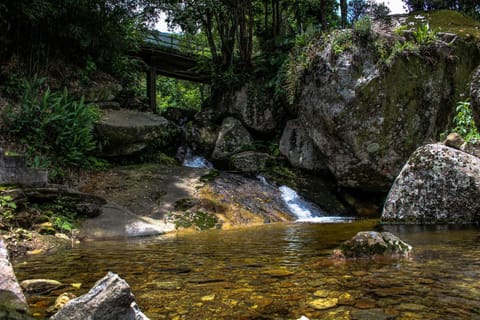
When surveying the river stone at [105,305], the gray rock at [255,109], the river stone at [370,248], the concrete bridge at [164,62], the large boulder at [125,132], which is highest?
the concrete bridge at [164,62]

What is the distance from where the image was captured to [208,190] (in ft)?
34.1

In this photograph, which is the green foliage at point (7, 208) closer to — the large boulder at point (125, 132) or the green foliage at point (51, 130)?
the green foliage at point (51, 130)

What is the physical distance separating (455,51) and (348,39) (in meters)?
3.20

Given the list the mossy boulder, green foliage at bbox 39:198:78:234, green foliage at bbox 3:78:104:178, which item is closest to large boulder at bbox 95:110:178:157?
green foliage at bbox 3:78:104:178

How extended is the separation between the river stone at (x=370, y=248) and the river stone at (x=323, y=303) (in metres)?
1.30

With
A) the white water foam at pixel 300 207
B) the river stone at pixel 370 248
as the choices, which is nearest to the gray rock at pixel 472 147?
the white water foam at pixel 300 207

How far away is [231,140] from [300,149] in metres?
3.28

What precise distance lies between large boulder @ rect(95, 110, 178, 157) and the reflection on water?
720cm

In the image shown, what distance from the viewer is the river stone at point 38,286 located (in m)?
3.03

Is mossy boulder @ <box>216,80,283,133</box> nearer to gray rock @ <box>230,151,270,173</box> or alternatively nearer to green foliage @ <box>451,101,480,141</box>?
gray rock @ <box>230,151,270,173</box>

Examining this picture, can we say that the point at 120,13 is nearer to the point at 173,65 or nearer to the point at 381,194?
the point at 173,65

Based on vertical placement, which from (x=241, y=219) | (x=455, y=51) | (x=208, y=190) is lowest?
(x=241, y=219)

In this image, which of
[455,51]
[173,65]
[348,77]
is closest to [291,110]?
[348,77]

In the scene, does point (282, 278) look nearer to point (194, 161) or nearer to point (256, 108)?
point (194, 161)
